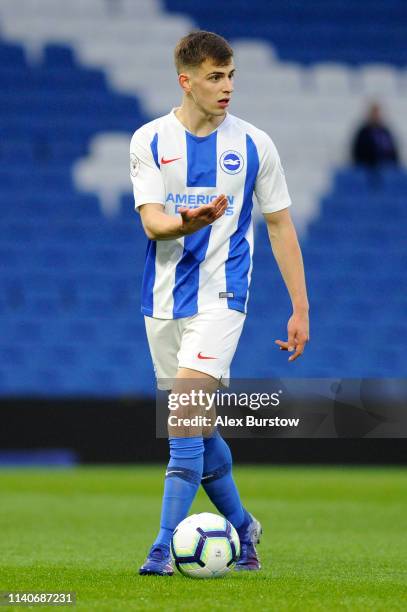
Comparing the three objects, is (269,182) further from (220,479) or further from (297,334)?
(220,479)

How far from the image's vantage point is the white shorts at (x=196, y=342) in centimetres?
440

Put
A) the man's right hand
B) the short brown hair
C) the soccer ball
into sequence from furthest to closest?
the short brown hair, the soccer ball, the man's right hand

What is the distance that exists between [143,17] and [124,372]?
435cm

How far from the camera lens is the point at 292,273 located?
4.65 metres

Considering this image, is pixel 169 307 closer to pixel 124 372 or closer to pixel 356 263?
pixel 124 372

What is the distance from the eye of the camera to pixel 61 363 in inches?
523

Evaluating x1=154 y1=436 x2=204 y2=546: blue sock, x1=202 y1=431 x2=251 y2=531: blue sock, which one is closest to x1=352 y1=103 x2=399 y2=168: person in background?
x1=202 y1=431 x2=251 y2=531: blue sock

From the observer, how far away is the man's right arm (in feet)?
13.1

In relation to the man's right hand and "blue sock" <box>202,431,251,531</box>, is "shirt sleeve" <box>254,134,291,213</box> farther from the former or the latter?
"blue sock" <box>202,431,251,531</box>

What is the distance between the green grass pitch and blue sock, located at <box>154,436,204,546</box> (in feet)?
0.73

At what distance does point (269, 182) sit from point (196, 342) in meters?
0.73

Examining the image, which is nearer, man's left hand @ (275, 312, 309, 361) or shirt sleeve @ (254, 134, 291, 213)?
man's left hand @ (275, 312, 309, 361)

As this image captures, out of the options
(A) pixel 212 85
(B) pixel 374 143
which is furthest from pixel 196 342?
(B) pixel 374 143

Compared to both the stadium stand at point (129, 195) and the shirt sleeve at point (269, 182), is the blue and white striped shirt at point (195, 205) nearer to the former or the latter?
the shirt sleeve at point (269, 182)
